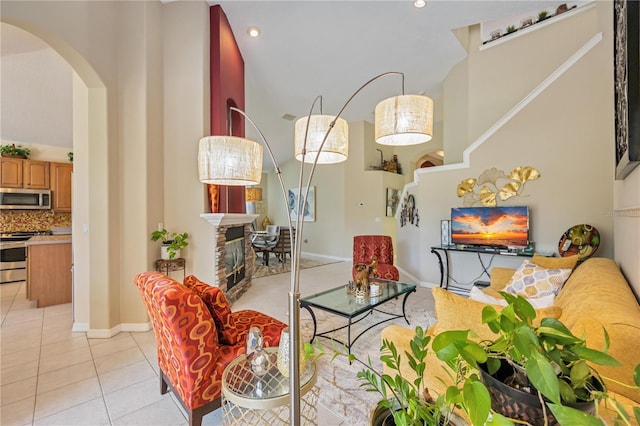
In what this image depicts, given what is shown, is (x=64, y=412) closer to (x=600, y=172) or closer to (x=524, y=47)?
(x=600, y=172)

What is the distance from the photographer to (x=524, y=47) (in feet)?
15.0

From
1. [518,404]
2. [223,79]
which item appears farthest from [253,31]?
[518,404]

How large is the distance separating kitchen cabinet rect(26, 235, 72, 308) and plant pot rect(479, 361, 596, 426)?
5.38 meters

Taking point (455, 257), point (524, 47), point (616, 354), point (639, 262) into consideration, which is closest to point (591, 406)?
point (616, 354)

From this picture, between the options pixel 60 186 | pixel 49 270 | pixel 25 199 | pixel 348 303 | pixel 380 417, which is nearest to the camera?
pixel 380 417

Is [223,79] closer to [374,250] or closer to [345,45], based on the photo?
[345,45]

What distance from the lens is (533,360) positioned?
0.43 meters

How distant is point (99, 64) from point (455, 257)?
17.6 feet

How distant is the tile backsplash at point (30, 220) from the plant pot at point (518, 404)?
8.12 meters

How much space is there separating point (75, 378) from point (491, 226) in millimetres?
4914

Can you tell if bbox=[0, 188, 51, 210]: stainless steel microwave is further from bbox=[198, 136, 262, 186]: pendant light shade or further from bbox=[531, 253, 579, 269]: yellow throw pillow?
bbox=[531, 253, 579, 269]: yellow throw pillow

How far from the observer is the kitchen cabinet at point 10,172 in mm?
5363

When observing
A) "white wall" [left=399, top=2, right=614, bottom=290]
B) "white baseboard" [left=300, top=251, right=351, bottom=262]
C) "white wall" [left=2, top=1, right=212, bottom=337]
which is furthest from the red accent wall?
"white baseboard" [left=300, top=251, right=351, bottom=262]

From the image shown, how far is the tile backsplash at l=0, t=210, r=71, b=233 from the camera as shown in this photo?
18.4 ft
